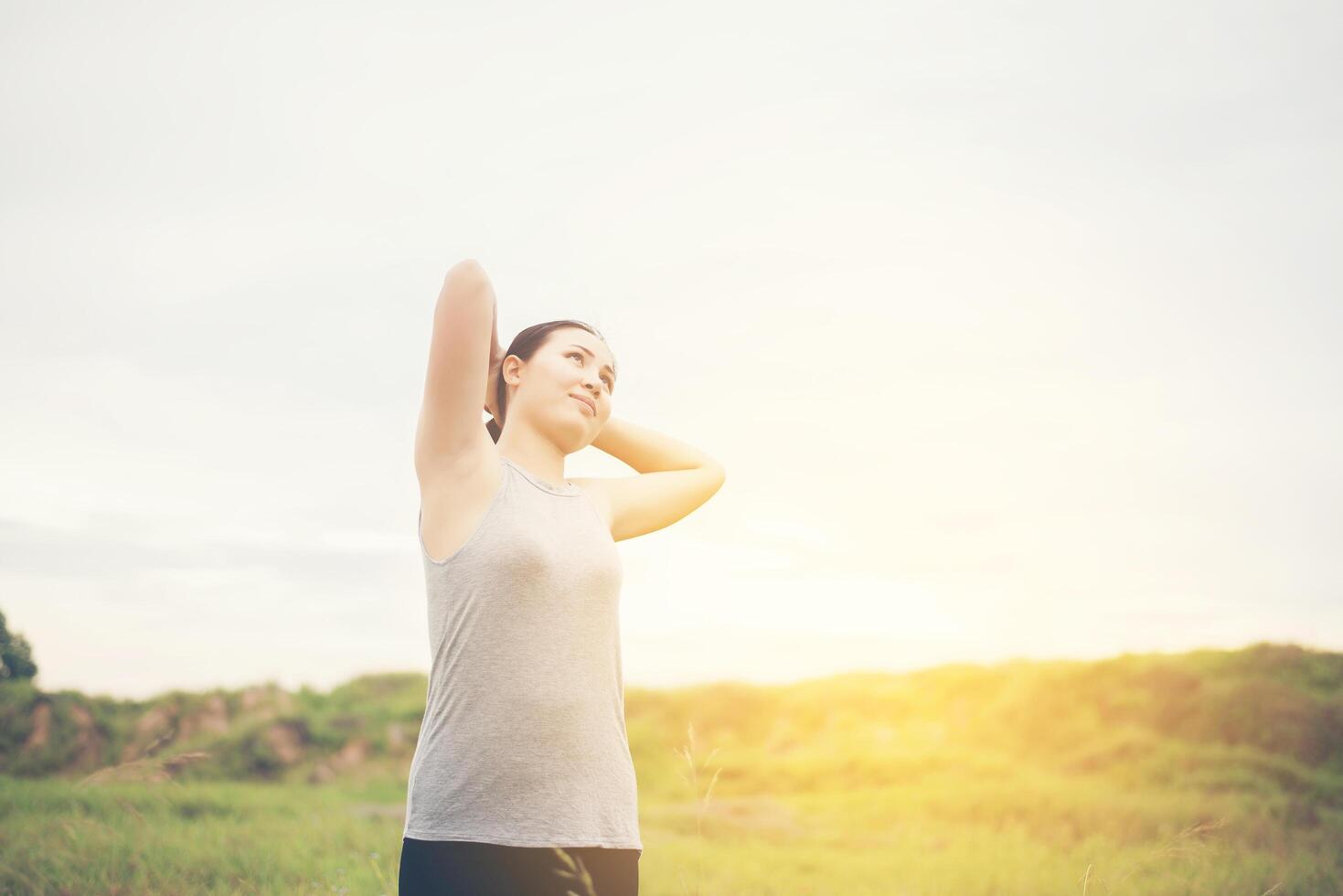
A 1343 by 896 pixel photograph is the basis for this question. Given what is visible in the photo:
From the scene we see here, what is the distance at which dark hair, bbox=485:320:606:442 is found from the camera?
2770 millimetres

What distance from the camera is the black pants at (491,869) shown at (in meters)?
2.18

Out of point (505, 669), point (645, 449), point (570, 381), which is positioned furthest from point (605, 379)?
point (505, 669)

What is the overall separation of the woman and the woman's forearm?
54 centimetres

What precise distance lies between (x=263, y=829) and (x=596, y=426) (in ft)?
18.5

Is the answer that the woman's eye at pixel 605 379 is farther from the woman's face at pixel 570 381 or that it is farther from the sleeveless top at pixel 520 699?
the sleeveless top at pixel 520 699

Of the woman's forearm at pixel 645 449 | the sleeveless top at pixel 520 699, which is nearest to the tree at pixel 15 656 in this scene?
the woman's forearm at pixel 645 449

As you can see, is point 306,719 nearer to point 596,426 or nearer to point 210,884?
point 210,884

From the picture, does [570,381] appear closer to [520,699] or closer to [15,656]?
[520,699]

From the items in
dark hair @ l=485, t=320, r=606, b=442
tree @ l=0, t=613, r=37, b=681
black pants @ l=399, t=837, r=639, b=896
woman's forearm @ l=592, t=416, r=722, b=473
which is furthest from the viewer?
tree @ l=0, t=613, r=37, b=681

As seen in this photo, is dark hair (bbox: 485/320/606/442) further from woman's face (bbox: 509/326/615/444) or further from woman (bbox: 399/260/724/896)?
woman (bbox: 399/260/724/896)

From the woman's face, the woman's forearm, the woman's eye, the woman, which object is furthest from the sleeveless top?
the woman's forearm

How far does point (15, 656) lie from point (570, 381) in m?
6.94

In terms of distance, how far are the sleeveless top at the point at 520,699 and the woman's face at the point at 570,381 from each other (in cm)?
31

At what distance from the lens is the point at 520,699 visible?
227 cm
